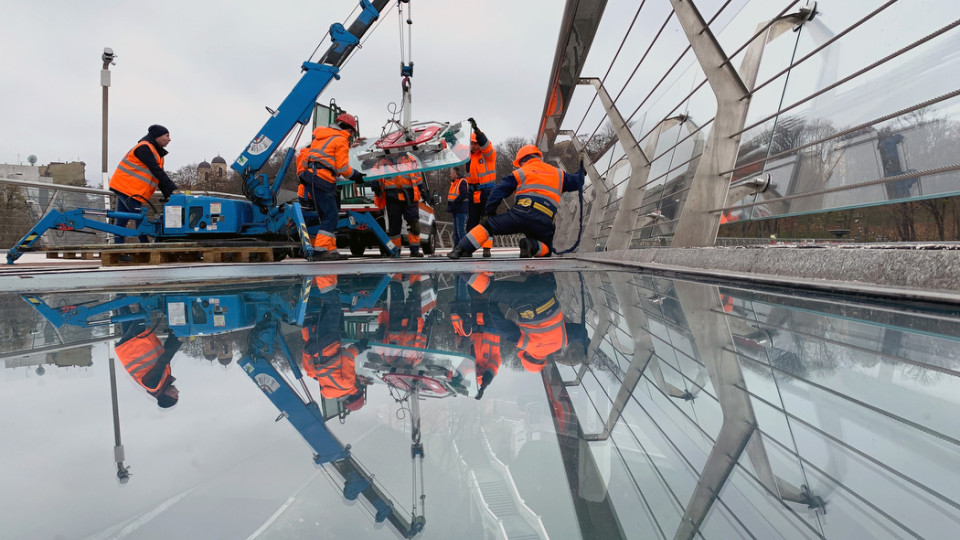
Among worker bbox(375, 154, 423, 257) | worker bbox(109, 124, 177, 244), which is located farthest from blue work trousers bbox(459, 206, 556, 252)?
worker bbox(109, 124, 177, 244)

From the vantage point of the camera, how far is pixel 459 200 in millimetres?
8406

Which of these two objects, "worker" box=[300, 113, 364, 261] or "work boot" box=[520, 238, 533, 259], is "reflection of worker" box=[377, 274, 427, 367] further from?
"worker" box=[300, 113, 364, 261]

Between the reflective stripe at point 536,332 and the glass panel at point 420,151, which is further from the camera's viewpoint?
the glass panel at point 420,151

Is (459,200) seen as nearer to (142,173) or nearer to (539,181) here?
(539,181)

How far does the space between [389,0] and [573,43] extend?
300 cm

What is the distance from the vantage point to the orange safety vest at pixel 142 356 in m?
0.96

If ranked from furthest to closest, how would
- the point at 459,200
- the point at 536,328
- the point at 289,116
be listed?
1. the point at 459,200
2. the point at 289,116
3. the point at 536,328

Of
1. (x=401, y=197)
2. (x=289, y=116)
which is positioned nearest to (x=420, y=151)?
(x=401, y=197)

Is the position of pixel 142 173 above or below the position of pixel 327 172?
below

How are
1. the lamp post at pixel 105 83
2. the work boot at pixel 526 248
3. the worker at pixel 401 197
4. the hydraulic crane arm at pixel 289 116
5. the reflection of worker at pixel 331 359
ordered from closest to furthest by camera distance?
the reflection of worker at pixel 331 359, the work boot at pixel 526 248, the hydraulic crane arm at pixel 289 116, the worker at pixel 401 197, the lamp post at pixel 105 83

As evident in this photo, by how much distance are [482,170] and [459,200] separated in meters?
0.79

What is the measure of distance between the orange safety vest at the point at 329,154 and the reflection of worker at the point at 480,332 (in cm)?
420

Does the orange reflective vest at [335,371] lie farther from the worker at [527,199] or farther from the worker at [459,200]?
the worker at [459,200]

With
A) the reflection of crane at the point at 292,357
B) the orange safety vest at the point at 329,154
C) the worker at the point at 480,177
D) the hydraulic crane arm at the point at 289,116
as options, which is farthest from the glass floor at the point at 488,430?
the worker at the point at 480,177
